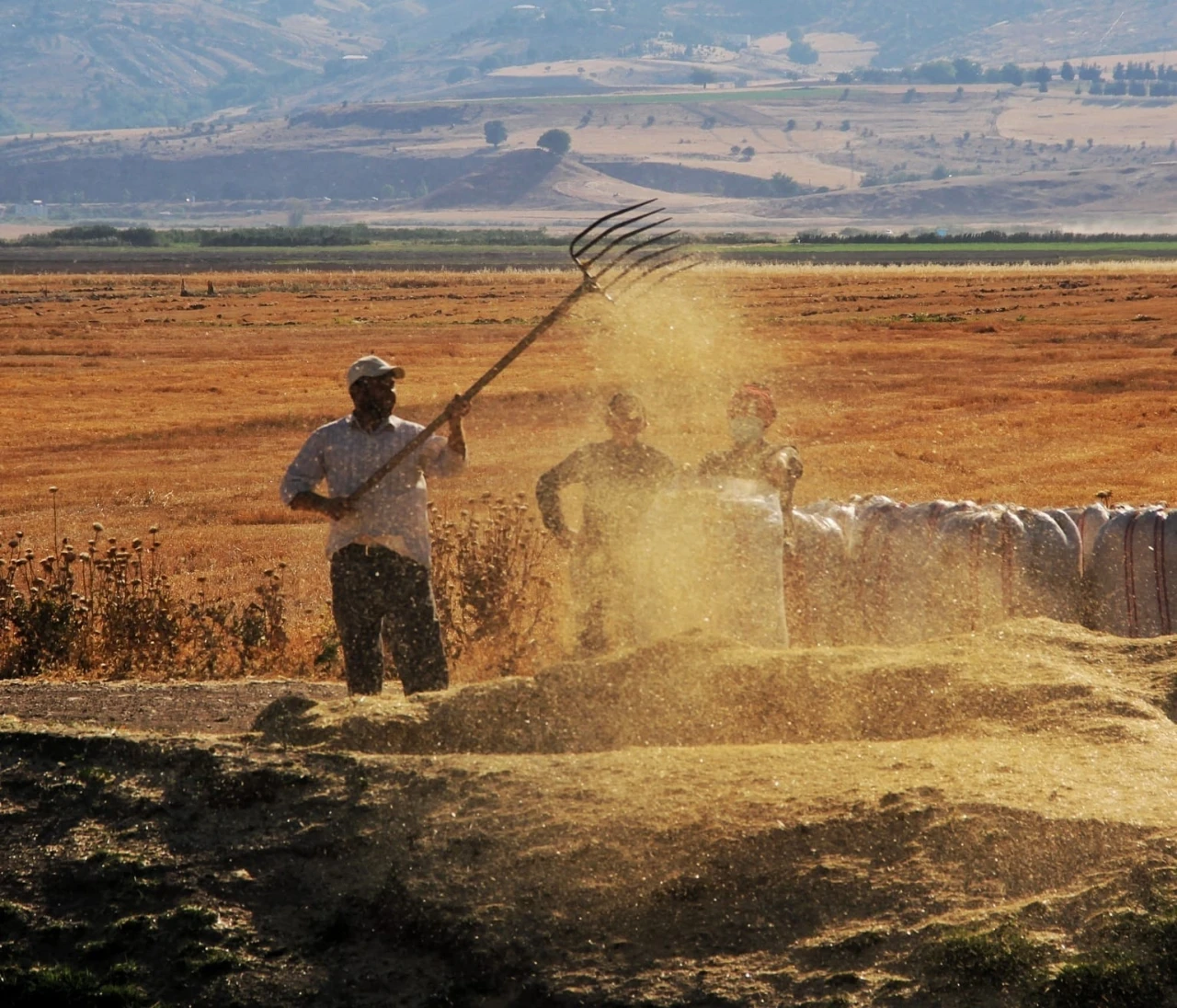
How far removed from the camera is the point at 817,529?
7.95m

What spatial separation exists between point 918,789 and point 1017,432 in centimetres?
1636

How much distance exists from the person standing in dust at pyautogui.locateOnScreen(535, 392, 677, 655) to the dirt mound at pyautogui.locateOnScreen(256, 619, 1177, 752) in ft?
4.63

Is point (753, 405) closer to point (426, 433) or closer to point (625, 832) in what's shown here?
point (426, 433)

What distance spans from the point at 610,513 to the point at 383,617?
106cm

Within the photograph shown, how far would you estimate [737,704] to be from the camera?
529cm

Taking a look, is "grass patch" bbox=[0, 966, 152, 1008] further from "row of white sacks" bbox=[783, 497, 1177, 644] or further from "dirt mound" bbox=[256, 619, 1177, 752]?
"row of white sacks" bbox=[783, 497, 1177, 644]

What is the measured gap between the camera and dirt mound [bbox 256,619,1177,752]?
16.8ft

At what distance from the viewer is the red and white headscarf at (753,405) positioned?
7.28 m

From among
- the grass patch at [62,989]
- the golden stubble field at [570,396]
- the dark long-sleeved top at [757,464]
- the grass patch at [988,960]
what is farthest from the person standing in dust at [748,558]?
the grass patch at [62,989]

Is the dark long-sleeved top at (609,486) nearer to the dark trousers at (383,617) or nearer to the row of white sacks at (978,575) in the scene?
the dark trousers at (383,617)

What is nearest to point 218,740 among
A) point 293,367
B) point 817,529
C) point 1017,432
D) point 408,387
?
point 817,529

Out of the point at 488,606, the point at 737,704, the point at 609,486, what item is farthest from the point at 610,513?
the point at 488,606

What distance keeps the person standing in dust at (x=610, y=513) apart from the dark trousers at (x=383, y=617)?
0.79m

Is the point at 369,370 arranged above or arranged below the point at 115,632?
above
